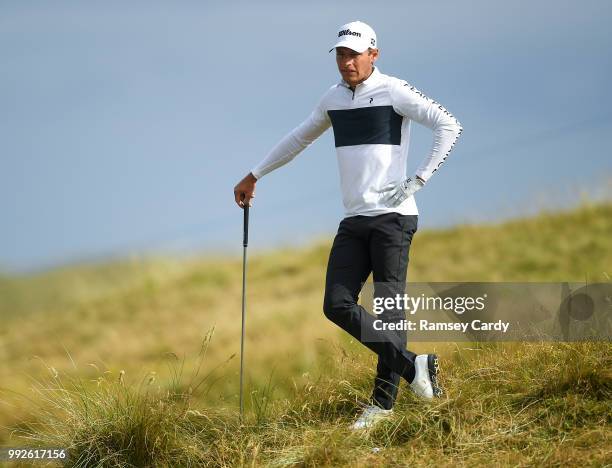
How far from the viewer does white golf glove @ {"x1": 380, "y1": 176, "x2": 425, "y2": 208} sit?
21.1ft

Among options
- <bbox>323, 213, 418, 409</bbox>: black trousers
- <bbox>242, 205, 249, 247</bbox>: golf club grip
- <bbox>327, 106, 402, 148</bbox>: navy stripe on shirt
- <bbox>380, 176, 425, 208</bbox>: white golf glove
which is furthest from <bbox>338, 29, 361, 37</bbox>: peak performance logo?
<bbox>242, 205, 249, 247</bbox>: golf club grip

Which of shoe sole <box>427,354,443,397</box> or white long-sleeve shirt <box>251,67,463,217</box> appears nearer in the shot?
white long-sleeve shirt <box>251,67,463,217</box>

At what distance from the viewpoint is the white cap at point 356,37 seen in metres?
6.46

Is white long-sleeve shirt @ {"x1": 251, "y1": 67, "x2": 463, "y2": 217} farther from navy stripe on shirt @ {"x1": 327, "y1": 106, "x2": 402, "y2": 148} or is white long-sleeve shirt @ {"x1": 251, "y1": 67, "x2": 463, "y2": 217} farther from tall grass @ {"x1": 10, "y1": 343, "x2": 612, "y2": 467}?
tall grass @ {"x1": 10, "y1": 343, "x2": 612, "y2": 467}

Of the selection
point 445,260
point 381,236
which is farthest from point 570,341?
point 445,260

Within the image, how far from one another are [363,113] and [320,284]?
11935 mm

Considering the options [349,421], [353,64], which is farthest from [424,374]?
[353,64]

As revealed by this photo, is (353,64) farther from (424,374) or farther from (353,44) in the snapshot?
(424,374)

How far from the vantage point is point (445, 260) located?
1747 centimetres

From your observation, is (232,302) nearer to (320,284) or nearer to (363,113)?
(320,284)

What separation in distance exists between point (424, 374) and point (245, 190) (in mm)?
1981

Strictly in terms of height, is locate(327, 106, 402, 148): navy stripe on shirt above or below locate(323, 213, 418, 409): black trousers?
above

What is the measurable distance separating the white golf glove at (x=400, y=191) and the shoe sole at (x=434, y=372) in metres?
1.09

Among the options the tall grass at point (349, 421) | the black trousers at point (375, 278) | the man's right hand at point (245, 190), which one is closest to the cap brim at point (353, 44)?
the black trousers at point (375, 278)
